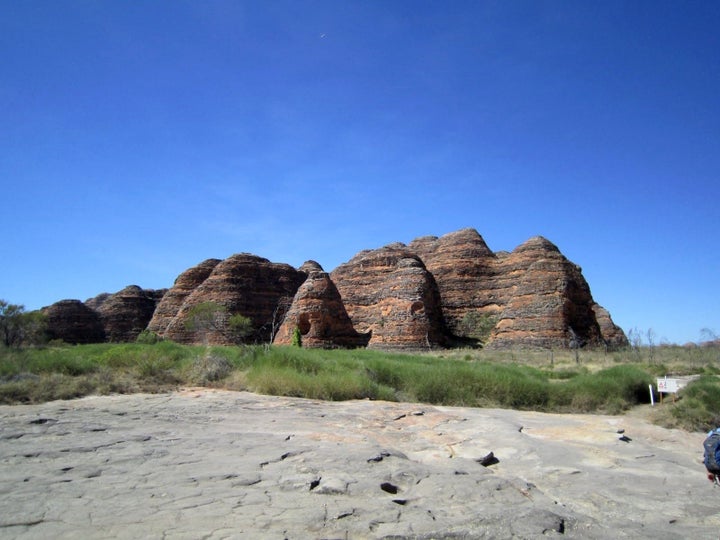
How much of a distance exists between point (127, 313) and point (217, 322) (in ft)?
65.3

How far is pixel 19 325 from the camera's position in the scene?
1583 inches

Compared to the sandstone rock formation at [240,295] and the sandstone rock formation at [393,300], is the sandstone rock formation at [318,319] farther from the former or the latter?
the sandstone rock formation at [240,295]

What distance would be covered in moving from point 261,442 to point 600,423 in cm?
644

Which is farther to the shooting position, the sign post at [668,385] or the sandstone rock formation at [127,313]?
the sandstone rock formation at [127,313]

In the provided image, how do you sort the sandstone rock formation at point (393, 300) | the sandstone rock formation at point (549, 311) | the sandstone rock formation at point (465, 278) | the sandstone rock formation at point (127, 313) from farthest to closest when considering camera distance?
the sandstone rock formation at point (127, 313), the sandstone rock formation at point (465, 278), the sandstone rock formation at point (393, 300), the sandstone rock formation at point (549, 311)

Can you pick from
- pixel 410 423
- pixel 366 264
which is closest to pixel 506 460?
pixel 410 423

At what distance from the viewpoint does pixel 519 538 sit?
3.46 m

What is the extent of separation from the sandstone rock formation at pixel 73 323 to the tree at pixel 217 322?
686 inches

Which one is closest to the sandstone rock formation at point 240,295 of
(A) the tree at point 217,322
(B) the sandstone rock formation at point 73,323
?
(A) the tree at point 217,322

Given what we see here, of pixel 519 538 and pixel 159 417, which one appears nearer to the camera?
pixel 519 538

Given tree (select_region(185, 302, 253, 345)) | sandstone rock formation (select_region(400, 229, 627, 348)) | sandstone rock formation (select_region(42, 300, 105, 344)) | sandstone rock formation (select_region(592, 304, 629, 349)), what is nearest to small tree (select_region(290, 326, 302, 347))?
tree (select_region(185, 302, 253, 345))

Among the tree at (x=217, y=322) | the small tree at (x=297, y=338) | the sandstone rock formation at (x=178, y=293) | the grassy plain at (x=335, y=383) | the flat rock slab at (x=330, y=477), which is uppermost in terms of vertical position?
the sandstone rock formation at (x=178, y=293)

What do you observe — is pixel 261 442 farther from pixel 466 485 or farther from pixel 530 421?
pixel 530 421

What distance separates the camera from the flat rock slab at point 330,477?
3484 mm
